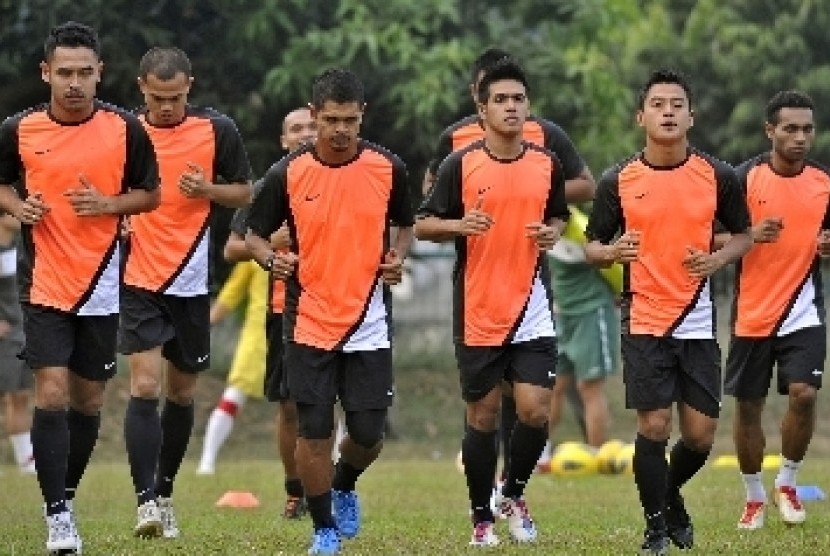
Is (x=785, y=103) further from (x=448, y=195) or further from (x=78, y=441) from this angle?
(x=78, y=441)

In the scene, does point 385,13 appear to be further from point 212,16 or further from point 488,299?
point 488,299

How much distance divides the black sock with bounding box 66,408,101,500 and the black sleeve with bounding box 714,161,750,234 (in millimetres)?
3391

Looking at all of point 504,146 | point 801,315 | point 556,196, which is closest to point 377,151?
point 504,146

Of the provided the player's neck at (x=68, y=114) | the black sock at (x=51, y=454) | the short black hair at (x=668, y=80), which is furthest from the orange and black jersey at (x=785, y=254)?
the black sock at (x=51, y=454)

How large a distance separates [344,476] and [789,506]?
9.01 ft

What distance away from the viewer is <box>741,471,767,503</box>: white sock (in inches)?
523

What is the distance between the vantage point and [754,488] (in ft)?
43.7

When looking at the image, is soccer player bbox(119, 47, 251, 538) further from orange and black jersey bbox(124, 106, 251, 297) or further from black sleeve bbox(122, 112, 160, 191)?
black sleeve bbox(122, 112, 160, 191)

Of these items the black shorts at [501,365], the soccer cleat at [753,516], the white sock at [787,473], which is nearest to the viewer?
the black shorts at [501,365]

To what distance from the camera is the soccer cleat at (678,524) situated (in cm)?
1161

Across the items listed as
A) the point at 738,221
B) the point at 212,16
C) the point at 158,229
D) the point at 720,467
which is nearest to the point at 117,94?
the point at 212,16

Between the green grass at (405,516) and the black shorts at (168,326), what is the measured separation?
992 millimetres

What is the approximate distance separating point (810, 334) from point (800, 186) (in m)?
0.86

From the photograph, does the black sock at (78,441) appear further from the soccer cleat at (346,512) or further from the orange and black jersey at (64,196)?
the soccer cleat at (346,512)
